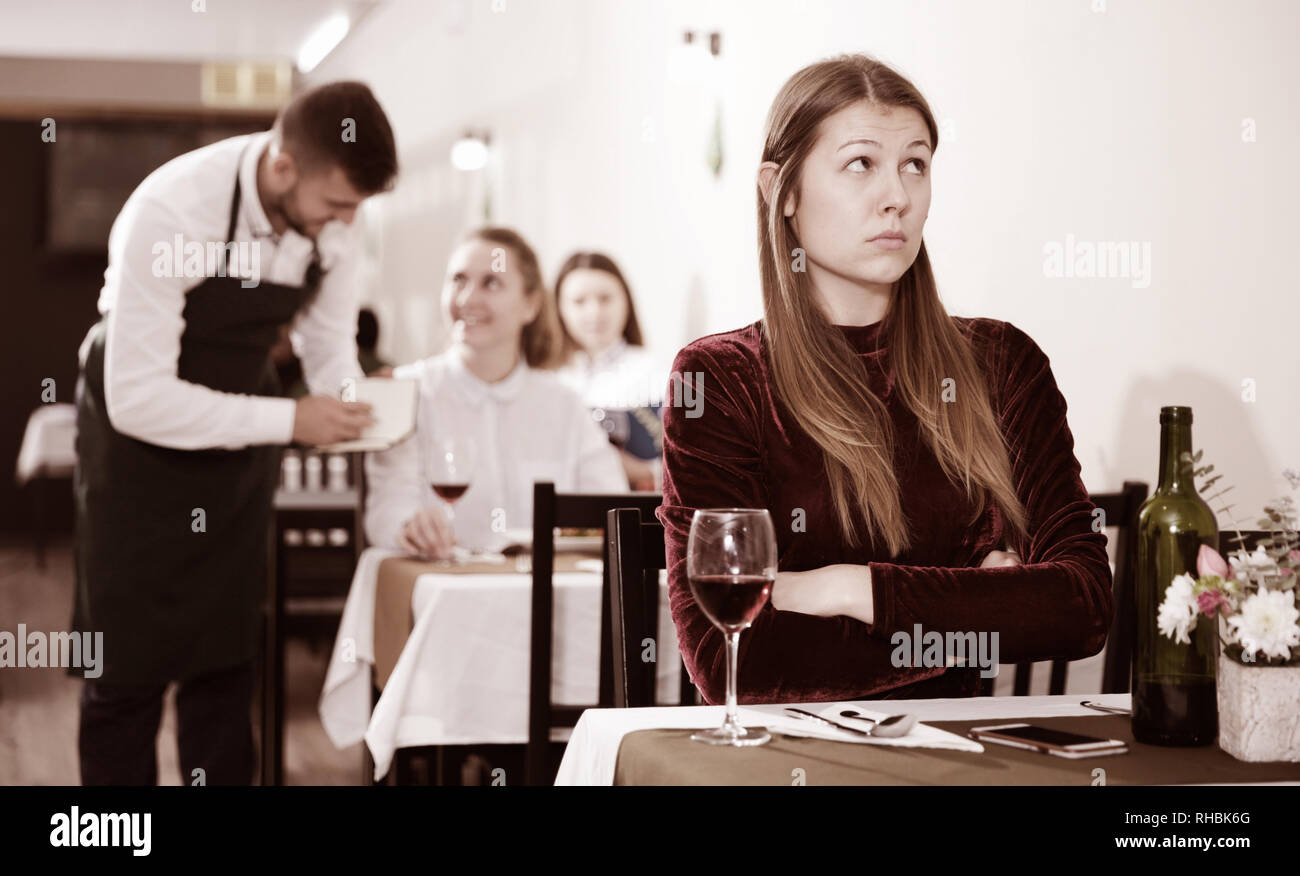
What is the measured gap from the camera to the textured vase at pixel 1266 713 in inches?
36.7

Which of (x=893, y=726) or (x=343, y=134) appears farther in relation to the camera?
(x=343, y=134)

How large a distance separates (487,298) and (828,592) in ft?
6.15

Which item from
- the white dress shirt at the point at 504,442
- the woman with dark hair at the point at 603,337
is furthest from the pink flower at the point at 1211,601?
the woman with dark hair at the point at 603,337

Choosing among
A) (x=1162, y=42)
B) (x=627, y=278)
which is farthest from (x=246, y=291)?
(x=627, y=278)

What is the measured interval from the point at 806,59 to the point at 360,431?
154 centimetres

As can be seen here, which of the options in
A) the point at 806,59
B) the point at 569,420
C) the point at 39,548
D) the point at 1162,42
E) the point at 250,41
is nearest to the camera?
the point at 1162,42

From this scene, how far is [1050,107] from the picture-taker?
228cm

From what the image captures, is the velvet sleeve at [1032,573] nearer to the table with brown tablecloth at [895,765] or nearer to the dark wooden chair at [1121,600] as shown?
the table with brown tablecloth at [895,765]

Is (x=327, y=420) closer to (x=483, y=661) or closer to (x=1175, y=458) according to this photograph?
(x=483, y=661)

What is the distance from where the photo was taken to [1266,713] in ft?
3.05

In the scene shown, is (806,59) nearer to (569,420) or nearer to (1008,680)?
(569,420)

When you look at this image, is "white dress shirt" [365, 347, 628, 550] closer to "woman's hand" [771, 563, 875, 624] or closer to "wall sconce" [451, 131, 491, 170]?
"woman's hand" [771, 563, 875, 624]

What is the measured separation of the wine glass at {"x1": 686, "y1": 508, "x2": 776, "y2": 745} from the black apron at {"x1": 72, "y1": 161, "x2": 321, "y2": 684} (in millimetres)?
1695

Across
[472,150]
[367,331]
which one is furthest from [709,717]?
[472,150]
